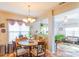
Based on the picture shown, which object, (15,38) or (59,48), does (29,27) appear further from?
(59,48)

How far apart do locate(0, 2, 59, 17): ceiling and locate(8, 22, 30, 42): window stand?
0.27 metres

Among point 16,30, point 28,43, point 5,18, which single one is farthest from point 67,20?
→ point 5,18

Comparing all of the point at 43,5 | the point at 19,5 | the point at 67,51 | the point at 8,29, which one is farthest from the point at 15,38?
the point at 67,51

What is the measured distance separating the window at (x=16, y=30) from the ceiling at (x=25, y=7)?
27cm

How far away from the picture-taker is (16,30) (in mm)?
2471

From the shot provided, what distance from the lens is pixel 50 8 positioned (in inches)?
99.1

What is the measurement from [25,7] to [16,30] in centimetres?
49

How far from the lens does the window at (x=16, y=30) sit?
2.48 m

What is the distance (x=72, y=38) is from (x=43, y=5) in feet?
2.92

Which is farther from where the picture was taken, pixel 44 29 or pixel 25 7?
pixel 44 29

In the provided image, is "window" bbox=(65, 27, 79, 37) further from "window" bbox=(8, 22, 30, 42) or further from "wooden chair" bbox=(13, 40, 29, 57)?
"wooden chair" bbox=(13, 40, 29, 57)

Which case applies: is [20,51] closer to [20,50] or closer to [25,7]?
[20,50]

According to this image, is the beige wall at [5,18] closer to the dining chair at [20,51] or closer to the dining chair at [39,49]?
the dining chair at [20,51]

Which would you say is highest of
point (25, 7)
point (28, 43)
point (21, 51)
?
point (25, 7)
